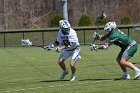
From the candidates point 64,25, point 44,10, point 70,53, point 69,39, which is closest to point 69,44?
point 69,39

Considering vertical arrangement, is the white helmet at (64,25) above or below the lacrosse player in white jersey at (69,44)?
above

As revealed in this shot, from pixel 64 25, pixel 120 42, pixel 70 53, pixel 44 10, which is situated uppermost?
pixel 64 25

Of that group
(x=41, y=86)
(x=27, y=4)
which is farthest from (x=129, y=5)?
(x=41, y=86)

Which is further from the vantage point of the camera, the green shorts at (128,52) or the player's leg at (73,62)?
the player's leg at (73,62)

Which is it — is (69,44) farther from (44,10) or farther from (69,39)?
(44,10)

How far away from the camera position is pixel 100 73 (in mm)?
19328

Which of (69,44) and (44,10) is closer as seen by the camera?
(69,44)

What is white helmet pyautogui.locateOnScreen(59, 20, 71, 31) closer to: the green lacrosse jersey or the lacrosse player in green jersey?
the lacrosse player in green jersey

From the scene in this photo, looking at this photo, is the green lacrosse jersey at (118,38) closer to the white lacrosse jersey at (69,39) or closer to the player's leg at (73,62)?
the white lacrosse jersey at (69,39)

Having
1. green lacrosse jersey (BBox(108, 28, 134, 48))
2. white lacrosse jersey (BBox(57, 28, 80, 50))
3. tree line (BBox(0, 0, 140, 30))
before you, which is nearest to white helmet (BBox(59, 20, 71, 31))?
white lacrosse jersey (BBox(57, 28, 80, 50))

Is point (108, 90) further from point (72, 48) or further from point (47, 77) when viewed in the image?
point (47, 77)

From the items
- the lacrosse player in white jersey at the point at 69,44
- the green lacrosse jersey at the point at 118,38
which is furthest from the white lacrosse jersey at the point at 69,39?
the green lacrosse jersey at the point at 118,38

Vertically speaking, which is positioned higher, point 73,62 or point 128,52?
point 128,52

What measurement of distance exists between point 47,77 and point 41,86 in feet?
11.3
